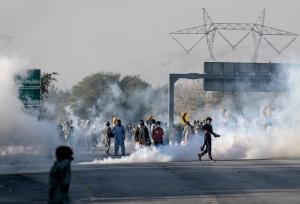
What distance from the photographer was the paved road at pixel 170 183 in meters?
19.5

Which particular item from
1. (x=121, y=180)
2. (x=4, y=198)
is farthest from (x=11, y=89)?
(x=4, y=198)

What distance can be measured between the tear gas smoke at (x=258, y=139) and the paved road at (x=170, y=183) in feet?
13.1

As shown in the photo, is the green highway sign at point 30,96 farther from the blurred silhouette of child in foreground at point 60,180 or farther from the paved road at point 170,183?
the blurred silhouette of child in foreground at point 60,180

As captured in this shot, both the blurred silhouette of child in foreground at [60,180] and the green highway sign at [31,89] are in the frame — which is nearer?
the blurred silhouette of child in foreground at [60,180]

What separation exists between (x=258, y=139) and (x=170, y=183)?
15.3 meters

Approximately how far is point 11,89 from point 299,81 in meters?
13.5

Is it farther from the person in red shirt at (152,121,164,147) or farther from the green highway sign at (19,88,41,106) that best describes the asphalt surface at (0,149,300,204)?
the green highway sign at (19,88,41,106)

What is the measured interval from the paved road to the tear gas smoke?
157 inches

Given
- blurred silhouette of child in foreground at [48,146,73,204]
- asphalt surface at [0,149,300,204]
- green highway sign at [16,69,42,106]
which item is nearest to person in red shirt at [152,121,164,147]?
asphalt surface at [0,149,300,204]

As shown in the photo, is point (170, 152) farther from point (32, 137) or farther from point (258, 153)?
point (32, 137)

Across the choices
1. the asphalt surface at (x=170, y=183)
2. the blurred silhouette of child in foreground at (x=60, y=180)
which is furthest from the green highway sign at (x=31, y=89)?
the blurred silhouette of child in foreground at (x=60, y=180)

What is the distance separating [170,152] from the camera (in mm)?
35156

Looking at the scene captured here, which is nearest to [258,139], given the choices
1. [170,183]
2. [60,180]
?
[170,183]

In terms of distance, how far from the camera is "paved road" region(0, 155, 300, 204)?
19.5 metres
